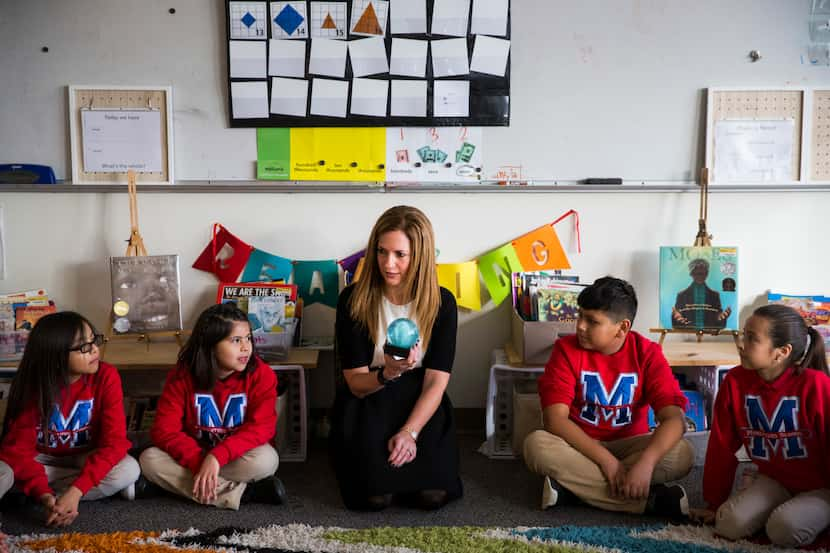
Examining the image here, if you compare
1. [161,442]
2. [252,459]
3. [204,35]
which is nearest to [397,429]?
[252,459]

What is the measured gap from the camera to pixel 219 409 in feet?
7.27

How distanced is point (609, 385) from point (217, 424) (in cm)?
125

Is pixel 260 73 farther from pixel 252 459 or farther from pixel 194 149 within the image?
pixel 252 459

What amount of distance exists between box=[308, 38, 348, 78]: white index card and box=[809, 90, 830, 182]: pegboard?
1.87 metres

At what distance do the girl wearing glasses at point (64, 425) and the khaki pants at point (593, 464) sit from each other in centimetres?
125

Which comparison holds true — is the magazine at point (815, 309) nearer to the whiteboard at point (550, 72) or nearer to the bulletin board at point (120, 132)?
the whiteboard at point (550, 72)

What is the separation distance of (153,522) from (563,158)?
1962 mm

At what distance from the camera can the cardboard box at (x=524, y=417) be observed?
8.21 feet

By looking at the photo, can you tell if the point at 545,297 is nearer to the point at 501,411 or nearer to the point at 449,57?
the point at 501,411

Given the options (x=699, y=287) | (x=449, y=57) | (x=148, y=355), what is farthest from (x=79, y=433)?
(x=699, y=287)

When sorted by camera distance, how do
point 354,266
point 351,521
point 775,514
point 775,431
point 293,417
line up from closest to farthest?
1. point 775,514
2. point 775,431
3. point 351,521
4. point 293,417
5. point 354,266

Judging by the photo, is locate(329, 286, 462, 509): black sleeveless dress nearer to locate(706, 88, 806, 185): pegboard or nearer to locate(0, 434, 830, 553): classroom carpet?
locate(0, 434, 830, 553): classroom carpet

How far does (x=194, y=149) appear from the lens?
277 cm

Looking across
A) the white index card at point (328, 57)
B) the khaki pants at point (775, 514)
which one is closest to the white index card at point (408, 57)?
the white index card at point (328, 57)
